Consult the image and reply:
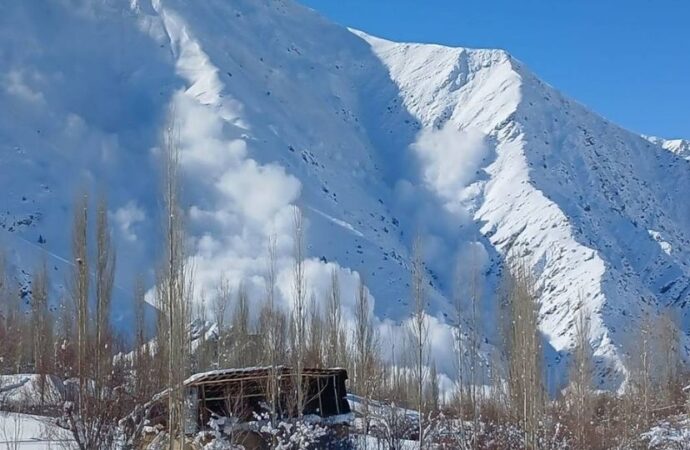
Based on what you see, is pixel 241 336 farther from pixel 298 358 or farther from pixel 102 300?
pixel 102 300

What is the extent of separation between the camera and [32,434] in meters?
30.3

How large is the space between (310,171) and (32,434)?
400 ft

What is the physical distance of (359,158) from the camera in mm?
174250

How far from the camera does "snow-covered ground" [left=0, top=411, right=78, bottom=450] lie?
21.1m

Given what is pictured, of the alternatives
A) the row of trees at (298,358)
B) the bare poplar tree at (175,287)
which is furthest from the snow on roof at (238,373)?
→ the bare poplar tree at (175,287)

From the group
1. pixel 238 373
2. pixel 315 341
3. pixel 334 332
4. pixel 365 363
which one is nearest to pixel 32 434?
pixel 238 373

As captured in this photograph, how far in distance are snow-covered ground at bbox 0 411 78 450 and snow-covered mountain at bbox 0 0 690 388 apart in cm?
7008

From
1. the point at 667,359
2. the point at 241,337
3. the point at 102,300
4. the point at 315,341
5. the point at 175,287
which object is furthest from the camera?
the point at 667,359

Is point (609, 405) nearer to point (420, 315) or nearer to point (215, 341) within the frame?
point (420, 315)

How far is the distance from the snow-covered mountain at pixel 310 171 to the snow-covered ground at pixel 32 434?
70.1 m

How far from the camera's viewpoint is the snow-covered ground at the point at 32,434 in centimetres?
2110

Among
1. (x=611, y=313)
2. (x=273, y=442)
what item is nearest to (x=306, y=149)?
(x=611, y=313)

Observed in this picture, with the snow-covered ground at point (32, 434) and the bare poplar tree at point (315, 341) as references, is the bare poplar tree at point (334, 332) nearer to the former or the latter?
the bare poplar tree at point (315, 341)

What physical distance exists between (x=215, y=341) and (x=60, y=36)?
11245 cm
